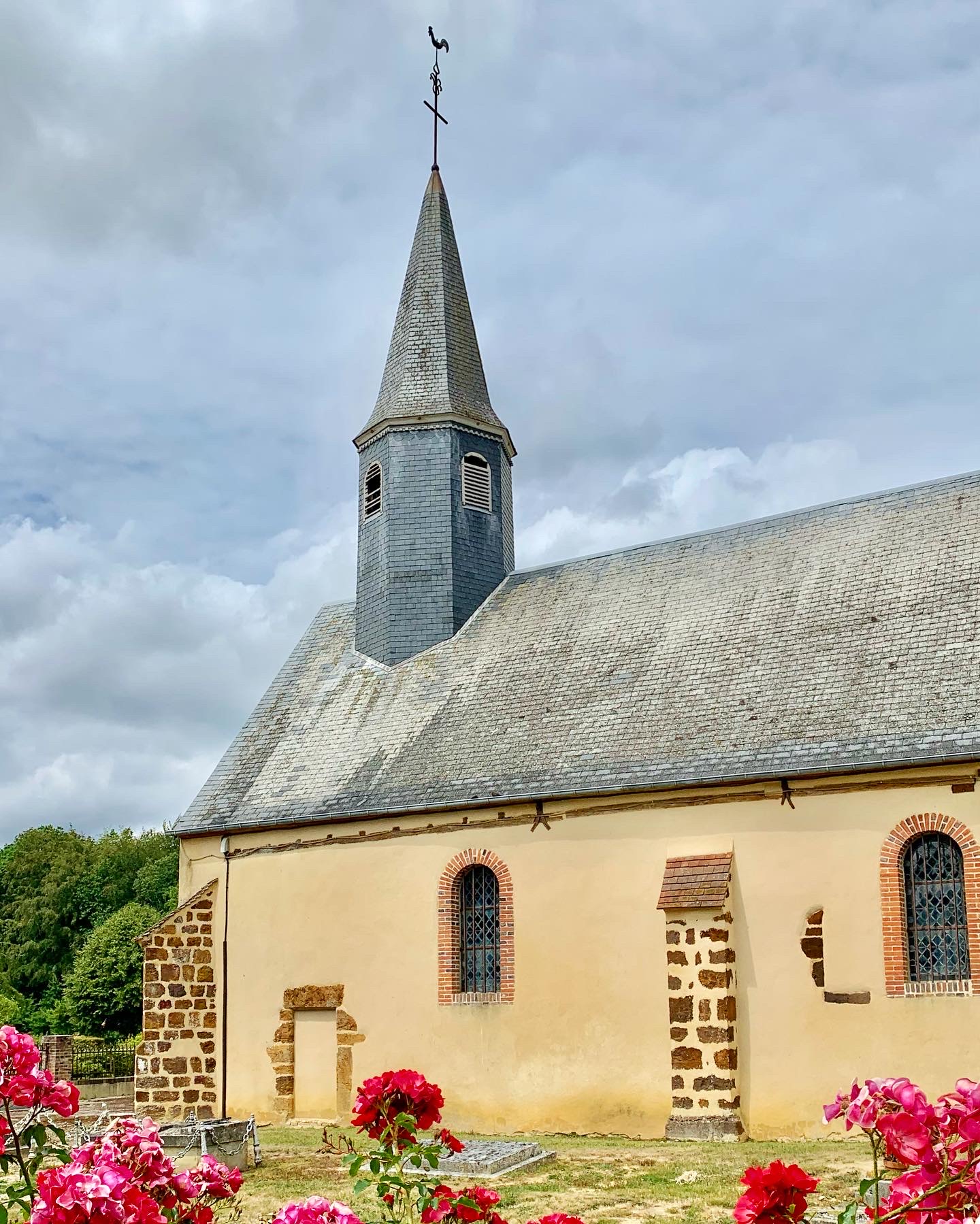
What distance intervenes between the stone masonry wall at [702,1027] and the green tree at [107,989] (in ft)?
77.6

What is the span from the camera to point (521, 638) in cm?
1972

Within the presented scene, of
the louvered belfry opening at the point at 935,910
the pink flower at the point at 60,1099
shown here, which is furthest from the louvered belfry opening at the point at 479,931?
the pink flower at the point at 60,1099

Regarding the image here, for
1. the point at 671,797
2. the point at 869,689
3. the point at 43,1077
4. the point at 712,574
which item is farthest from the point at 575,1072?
the point at 43,1077

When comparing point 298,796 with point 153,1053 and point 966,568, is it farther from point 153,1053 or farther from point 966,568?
point 966,568

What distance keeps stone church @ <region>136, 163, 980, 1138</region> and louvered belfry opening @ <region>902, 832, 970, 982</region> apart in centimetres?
3

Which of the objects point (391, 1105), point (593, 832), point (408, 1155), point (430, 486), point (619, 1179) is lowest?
point (619, 1179)

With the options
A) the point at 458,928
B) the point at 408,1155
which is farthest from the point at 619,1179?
the point at 408,1155

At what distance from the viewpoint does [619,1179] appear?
453 inches

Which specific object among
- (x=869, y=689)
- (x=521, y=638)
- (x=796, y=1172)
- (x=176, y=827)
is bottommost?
(x=796, y=1172)

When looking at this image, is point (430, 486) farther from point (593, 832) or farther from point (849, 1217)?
point (849, 1217)

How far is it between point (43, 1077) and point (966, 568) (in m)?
13.8

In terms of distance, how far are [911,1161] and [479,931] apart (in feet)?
46.4

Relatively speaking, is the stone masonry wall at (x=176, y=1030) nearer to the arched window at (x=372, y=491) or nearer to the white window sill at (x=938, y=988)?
the arched window at (x=372, y=491)

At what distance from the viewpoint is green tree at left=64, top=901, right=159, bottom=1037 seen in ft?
115
